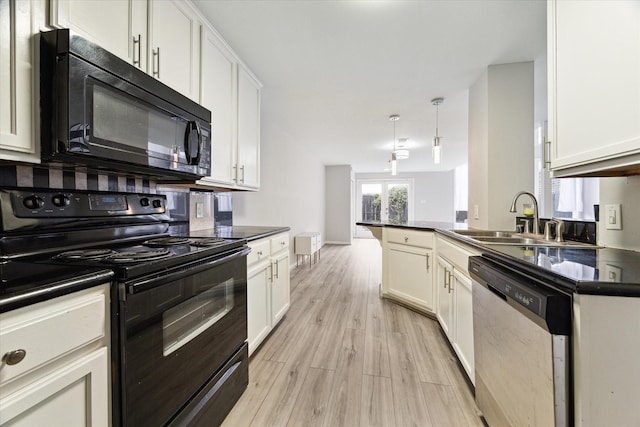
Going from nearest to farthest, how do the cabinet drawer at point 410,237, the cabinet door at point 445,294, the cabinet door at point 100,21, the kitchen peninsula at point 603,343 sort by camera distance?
1. the kitchen peninsula at point 603,343
2. the cabinet door at point 100,21
3. the cabinet door at point 445,294
4. the cabinet drawer at point 410,237

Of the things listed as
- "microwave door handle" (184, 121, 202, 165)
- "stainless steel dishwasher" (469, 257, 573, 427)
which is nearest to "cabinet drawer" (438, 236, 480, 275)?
"stainless steel dishwasher" (469, 257, 573, 427)

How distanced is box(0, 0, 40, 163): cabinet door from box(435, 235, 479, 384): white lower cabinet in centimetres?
202

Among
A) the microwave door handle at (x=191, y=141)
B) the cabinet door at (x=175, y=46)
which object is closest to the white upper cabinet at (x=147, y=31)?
the cabinet door at (x=175, y=46)

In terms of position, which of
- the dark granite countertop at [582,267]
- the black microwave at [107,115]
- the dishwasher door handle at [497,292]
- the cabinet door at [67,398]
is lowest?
the cabinet door at [67,398]

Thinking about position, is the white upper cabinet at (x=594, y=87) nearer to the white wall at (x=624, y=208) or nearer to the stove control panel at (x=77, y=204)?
the white wall at (x=624, y=208)

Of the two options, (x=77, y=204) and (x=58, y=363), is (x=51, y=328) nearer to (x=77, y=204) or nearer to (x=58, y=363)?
(x=58, y=363)

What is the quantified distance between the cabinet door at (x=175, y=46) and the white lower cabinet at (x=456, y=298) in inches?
77.7

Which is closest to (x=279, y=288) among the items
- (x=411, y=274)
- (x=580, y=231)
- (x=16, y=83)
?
(x=411, y=274)

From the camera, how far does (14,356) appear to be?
60 cm

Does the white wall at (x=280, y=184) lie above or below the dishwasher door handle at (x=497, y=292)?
above

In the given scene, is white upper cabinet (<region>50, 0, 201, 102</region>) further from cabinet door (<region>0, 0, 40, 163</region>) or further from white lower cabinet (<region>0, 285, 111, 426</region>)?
white lower cabinet (<region>0, 285, 111, 426</region>)

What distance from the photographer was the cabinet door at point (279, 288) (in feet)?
7.51

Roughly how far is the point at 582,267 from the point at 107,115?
1824 mm

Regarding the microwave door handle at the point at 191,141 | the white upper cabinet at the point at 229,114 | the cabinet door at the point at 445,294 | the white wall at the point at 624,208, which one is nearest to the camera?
the white wall at the point at 624,208
